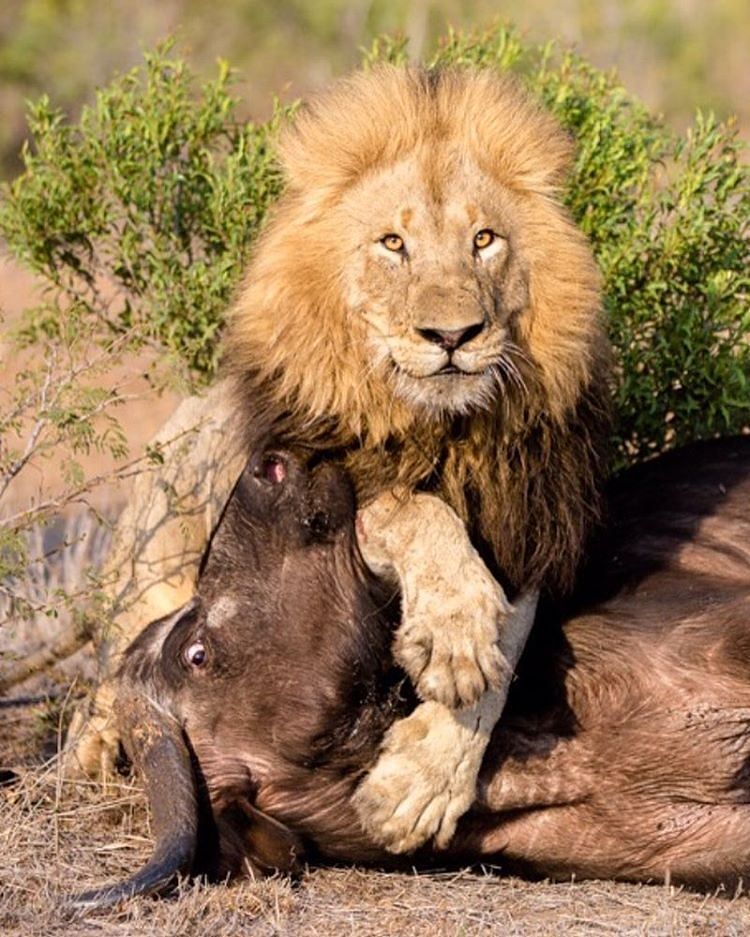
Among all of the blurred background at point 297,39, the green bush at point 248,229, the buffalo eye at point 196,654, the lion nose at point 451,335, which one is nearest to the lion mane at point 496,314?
the lion nose at point 451,335

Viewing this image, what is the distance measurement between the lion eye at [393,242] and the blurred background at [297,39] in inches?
509

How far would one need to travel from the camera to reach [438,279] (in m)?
3.89

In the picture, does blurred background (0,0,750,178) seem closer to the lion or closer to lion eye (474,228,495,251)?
the lion

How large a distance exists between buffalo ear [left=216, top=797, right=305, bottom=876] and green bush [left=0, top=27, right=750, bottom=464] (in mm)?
1667

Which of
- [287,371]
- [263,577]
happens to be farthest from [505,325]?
[263,577]

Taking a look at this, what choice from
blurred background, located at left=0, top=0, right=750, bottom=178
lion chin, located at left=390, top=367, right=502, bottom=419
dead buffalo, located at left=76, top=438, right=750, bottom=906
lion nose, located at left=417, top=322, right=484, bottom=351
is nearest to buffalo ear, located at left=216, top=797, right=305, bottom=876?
dead buffalo, located at left=76, top=438, right=750, bottom=906

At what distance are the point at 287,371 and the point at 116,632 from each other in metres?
1.33

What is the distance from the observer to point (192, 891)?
3.90m

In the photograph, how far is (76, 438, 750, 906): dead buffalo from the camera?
4133 mm

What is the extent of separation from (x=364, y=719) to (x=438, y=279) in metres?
0.99

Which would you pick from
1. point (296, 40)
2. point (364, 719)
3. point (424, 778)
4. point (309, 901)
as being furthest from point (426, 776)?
point (296, 40)

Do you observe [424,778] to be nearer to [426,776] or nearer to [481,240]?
[426,776]

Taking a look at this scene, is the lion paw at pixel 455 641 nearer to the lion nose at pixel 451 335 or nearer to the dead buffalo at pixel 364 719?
the dead buffalo at pixel 364 719

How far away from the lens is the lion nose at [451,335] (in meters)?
3.78
